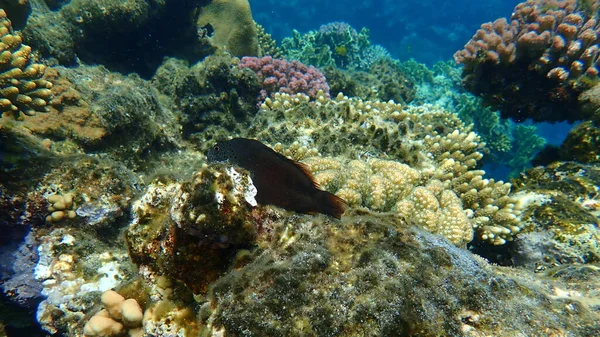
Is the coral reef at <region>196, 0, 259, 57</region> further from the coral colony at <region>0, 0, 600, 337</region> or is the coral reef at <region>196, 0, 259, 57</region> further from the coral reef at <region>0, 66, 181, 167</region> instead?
the coral reef at <region>0, 66, 181, 167</region>

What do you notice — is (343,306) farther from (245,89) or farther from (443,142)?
(245,89)

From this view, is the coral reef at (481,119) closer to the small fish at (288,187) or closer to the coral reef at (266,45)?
the coral reef at (266,45)

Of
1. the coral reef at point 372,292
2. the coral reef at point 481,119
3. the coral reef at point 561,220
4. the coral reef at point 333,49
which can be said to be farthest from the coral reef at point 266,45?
the coral reef at point 372,292

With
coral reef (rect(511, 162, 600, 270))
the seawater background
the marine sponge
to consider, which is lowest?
the marine sponge

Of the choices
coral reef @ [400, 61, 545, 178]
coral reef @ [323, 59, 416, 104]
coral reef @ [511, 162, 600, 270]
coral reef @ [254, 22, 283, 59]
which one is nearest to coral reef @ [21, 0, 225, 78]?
coral reef @ [254, 22, 283, 59]

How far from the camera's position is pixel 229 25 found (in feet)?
33.7

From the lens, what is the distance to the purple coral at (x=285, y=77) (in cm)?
734

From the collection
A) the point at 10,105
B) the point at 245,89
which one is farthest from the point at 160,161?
the point at 245,89

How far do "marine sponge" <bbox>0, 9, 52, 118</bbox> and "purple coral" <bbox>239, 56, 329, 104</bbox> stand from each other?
419cm

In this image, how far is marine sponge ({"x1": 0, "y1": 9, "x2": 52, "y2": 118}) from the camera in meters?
3.38

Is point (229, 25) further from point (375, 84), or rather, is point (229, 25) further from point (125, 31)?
point (375, 84)

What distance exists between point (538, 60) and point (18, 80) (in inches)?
328

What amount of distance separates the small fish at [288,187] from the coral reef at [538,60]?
6186 millimetres

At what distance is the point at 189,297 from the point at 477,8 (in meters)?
51.5
